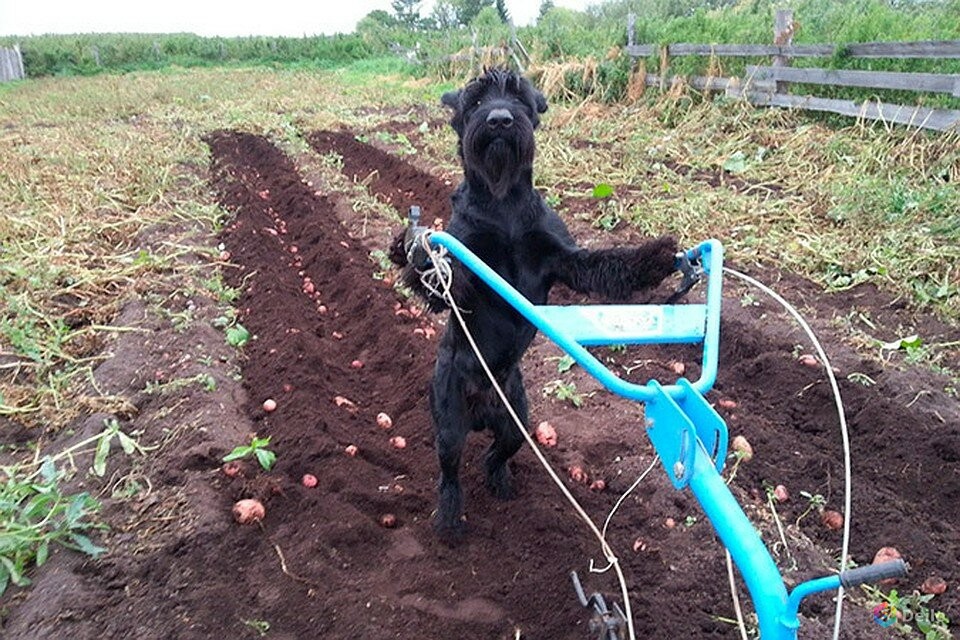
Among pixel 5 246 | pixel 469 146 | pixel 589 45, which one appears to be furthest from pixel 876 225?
pixel 589 45

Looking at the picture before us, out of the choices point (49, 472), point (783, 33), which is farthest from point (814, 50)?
point (49, 472)

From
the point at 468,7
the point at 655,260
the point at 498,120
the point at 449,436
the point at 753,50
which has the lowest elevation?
the point at 449,436

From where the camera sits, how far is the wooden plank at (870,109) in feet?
27.4

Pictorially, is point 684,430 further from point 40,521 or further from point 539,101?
point 40,521

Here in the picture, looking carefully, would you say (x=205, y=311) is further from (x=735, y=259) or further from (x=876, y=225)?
(x=876, y=225)

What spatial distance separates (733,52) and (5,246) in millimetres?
11094

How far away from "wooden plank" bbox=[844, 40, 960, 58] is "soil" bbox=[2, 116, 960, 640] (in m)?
4.86

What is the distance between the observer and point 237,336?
5.16 metres

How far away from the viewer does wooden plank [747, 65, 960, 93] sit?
854cm

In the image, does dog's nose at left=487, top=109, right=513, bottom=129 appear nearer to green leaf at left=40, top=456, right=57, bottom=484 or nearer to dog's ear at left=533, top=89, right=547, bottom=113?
dog's ear at left=533, top=89, right=547, bottom=113

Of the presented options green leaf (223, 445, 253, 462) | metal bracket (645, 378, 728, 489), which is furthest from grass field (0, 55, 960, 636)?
metal bracket (645, 378, 728, 489)

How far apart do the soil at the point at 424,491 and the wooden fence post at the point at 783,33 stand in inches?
269

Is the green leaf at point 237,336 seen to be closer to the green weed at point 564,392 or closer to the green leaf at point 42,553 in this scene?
the green weed at point 564,392

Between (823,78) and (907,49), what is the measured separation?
1537mm
